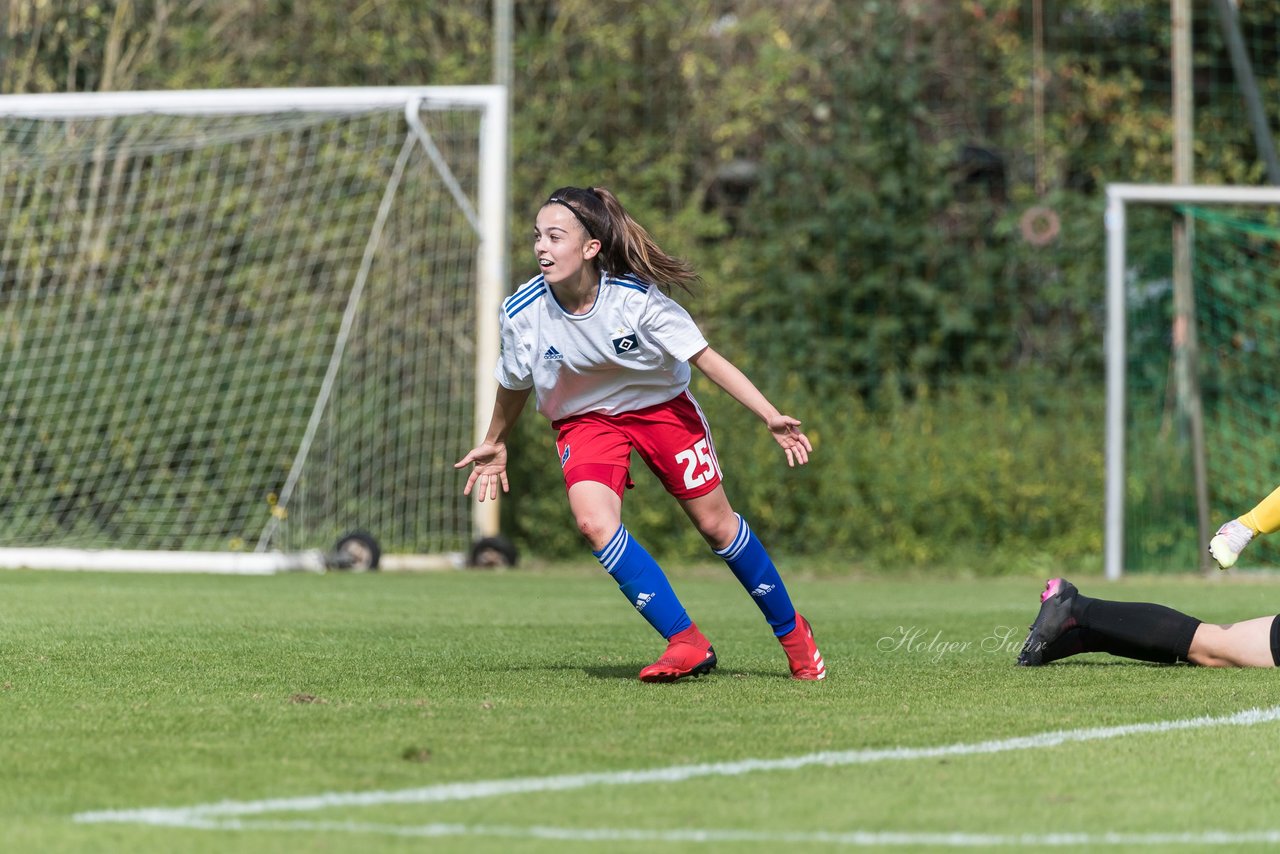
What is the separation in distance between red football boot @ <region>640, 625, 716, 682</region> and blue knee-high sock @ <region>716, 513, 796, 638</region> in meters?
0.26

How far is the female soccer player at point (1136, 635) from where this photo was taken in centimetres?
566

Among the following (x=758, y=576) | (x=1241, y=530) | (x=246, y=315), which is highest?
(x=246, y=315)

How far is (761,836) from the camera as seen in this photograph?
304cm

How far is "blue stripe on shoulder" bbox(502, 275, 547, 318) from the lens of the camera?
5.57m

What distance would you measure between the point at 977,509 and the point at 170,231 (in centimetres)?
671

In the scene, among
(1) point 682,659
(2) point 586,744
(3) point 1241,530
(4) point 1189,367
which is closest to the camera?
(2) point 586,744

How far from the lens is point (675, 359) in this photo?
5.47m

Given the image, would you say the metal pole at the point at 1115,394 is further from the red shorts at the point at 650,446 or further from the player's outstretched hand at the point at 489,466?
the player's outstretched hand at the point at 489,466

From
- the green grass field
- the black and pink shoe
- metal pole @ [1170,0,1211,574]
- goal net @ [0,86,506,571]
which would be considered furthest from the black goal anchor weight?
the black and pink shoe

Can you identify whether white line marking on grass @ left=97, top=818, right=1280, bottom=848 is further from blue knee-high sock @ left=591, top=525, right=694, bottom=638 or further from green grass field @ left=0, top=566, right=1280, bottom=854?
blue knee-high sock @ left=591, top=525, right=694, bottom=638

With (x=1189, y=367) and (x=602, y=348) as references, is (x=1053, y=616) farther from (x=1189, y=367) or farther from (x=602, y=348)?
(x=1189, y=367)

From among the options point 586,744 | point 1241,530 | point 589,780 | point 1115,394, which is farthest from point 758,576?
point 1115,394

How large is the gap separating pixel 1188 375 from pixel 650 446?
27.5 ft

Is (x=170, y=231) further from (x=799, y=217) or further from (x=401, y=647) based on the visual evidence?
(x=401, y=647)
